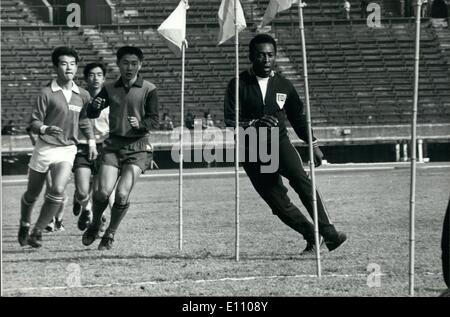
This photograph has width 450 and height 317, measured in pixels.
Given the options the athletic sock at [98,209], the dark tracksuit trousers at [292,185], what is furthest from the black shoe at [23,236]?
the dark tracksuit trousers at [292,185]

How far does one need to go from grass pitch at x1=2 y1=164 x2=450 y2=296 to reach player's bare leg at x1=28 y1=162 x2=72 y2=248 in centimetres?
17

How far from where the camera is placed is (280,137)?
35.3ft

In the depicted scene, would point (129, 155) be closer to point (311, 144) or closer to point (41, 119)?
point (41, 119)

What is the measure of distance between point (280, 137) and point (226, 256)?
3.99 feet

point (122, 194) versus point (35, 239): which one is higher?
point (122, 194)

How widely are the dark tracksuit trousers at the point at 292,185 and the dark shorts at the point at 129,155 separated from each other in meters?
1.12

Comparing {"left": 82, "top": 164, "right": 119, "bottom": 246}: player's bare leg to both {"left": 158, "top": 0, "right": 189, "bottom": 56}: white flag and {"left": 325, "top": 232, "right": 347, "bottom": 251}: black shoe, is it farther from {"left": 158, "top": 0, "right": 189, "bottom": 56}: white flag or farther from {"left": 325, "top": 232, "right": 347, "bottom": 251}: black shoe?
{"left": 325, "top": 232, "right": 347, "bottom": 251}: black shoe

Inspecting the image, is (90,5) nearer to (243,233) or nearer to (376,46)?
(376,46)

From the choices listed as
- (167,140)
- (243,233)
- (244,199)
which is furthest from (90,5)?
(243,233)

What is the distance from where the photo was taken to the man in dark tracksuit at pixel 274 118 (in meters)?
10.7

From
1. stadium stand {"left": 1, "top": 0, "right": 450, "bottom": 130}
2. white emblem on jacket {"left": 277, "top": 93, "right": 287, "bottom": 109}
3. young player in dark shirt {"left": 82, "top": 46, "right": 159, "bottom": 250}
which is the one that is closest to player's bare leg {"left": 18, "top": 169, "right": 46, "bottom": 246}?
young player in dark shirt {"left": 82, "top": 46, "right": 159, "bottom": 250}

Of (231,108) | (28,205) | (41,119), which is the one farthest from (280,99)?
(28,205)

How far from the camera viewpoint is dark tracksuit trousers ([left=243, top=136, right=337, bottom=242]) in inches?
422
